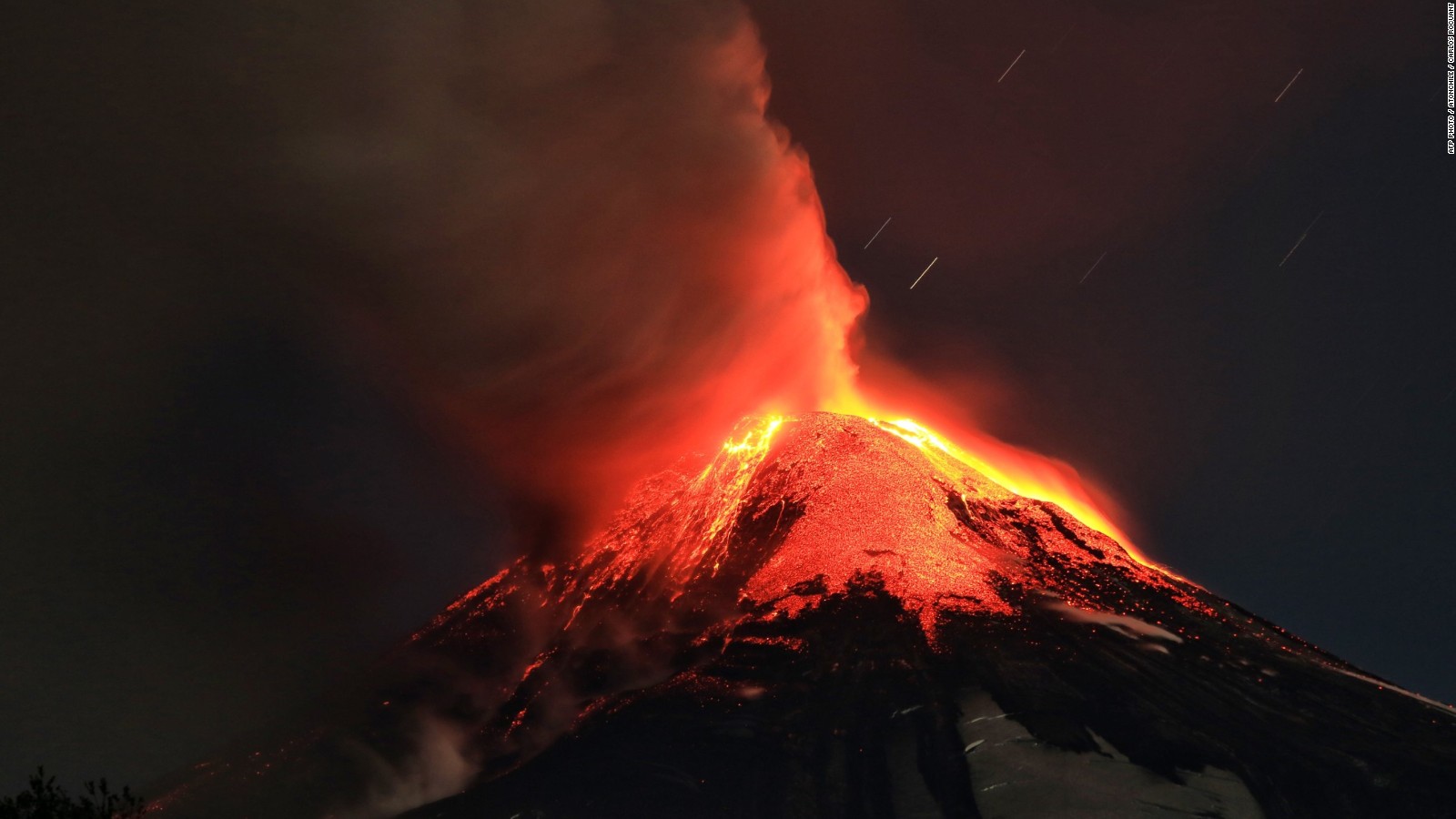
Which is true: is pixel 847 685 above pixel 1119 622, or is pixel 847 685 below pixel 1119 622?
below

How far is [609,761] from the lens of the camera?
114 ft

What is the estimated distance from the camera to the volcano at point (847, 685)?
32656 millimetres

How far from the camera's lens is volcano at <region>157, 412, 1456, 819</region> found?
3266cm

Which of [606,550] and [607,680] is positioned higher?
[606,550]

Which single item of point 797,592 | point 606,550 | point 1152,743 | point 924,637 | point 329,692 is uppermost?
point 606,550

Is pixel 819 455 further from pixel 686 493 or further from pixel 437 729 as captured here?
pixel 437 729

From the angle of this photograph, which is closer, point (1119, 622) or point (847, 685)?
point (847, 685)

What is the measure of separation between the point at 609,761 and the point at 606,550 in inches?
803

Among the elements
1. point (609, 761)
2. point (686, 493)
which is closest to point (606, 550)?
point (686, 493)

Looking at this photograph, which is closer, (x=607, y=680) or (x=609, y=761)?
(x=609, y=761)

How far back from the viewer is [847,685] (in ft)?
123

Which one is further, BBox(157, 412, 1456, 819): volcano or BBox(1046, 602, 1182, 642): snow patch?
BBox(1046, 602, 1182, 642): snow patch

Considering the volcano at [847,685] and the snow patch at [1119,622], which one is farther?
the snow patch at [1119,622]

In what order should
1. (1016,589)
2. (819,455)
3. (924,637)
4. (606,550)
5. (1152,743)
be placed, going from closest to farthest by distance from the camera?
1. (1152,743)
2. (924,637)
3. (1016,589)
4. (819,455)
5. (606,550)
